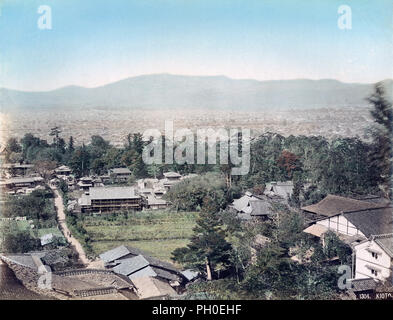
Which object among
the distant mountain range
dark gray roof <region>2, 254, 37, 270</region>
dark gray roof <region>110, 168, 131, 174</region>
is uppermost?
the distant mountain range

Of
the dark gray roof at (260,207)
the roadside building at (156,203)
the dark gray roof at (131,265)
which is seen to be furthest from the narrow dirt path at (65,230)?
the dark gray roof at (260,207)

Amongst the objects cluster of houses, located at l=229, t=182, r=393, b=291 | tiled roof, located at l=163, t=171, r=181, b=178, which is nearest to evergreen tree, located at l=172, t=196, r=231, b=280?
cluster of houses, located at l=229, t=182, r=393, b=291

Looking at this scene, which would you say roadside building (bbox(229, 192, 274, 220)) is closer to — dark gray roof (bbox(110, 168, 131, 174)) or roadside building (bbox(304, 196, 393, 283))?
roadside building (bbox(304, 196, 393, 283))

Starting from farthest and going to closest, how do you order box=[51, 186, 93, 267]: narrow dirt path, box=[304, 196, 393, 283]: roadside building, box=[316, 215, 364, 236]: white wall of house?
box=[316, 215, 364, 236]: white wall of house, box=[51, 186, 93, 267]: narrow dirt path, box=[304, 196, 393, 283]: roadside building

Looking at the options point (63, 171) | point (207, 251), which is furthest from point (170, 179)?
point (63, 171)

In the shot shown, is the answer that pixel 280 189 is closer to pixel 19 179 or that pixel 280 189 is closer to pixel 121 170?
pixel 121 170

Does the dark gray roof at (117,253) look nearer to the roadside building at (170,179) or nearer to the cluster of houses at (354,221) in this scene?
the roadside building at (170,179)
